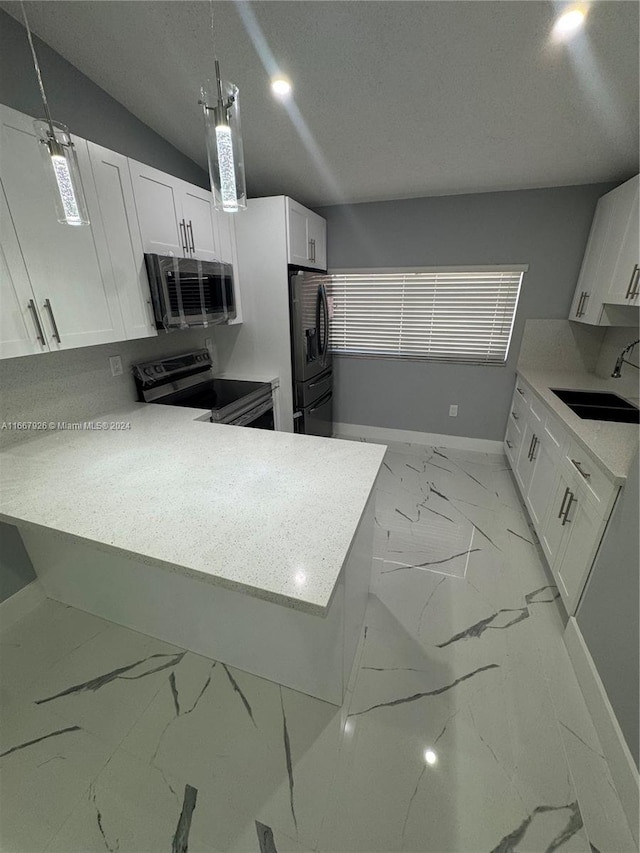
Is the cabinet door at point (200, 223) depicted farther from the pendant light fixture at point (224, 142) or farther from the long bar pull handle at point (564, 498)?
the long bar pull handle at point (564, 498)

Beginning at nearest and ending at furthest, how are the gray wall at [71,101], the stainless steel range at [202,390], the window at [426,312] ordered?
the gray wall at [71,101] < the stainless steel range at [202,390] < the window at [426,312]

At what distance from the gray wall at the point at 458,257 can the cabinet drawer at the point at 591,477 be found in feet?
5.53

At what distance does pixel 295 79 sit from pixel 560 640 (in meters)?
3.15

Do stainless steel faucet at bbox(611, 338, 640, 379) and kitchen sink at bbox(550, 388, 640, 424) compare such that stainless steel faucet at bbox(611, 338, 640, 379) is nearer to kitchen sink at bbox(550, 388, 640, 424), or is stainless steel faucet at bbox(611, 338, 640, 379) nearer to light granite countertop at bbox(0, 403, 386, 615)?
kitchen sink at bbox(550, 388, 640, 424)

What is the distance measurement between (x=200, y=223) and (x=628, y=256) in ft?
9.08

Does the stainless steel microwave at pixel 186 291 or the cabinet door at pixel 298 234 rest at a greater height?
the cabinet door at pixel 298 234

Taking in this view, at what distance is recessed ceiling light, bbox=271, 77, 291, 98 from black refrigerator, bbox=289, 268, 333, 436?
39.9 inches

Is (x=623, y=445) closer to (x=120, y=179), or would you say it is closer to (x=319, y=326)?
(x=319, y=326)

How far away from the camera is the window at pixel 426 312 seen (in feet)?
10.2

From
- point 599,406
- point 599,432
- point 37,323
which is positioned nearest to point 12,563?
point 37,323

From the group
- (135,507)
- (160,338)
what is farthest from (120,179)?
(135,507)

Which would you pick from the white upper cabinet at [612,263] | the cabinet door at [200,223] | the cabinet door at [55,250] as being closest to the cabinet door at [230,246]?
the cabinet door at [200,223]

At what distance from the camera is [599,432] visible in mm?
1666

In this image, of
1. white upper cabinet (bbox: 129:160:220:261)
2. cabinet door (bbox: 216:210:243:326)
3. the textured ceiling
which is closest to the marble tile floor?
white upper cabinet (bbox: 129:160:220:261)
